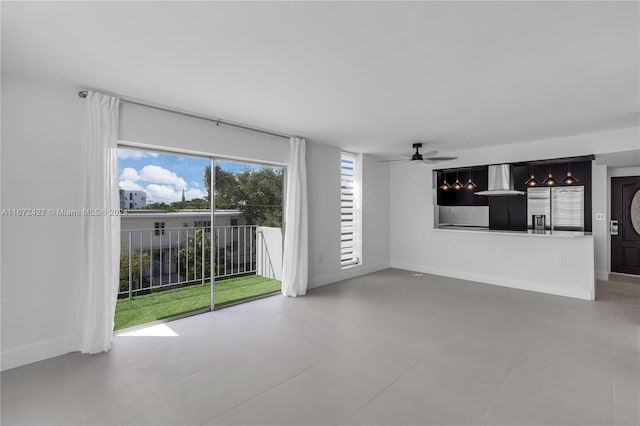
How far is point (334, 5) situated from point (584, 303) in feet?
17.6

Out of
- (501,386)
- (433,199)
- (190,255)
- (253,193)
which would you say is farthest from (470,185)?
(190,255)

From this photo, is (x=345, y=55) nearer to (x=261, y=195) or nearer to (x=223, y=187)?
(x=223, y=187)

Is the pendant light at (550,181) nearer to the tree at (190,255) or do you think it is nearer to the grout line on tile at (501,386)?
the grout line on tile at (501,386)

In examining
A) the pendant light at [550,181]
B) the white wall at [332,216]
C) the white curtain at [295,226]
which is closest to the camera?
the white curtain at [295,226]

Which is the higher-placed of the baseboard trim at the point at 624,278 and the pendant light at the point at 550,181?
the pendant light at the point at 550,181

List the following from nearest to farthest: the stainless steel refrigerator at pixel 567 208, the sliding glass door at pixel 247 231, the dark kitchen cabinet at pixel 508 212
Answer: the sliding glass door at pixel 247 231
the stainless steel refrigerator at pixel 567 208
the dark kitchen cabinet at pixel 508 212

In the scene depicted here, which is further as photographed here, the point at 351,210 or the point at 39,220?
the point at 351,210

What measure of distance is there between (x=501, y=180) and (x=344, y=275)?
3.46m

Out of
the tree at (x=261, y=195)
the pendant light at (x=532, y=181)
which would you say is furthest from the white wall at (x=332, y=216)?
the pendant light at (x=532, y=181)

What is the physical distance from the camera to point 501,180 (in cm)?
561

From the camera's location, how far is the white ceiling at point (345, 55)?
185cm

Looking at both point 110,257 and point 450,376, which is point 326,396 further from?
point 110,257

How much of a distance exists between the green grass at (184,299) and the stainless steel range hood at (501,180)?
4.44 meters

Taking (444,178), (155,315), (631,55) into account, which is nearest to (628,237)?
(444,178)
